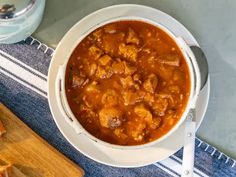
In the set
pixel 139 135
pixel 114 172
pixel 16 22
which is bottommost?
pixel 114 172

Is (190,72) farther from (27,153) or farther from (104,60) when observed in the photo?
(27,153)

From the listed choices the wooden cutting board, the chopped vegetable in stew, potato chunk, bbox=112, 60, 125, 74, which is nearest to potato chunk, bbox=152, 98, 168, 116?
the chopped vegetable in stew

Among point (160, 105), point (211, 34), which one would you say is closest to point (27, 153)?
point (160, 105)

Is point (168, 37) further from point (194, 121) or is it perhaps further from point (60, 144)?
point (60, 144)

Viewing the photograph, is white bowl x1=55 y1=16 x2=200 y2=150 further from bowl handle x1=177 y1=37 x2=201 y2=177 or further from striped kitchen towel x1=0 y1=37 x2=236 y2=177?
striped kitchen towel x1=0 y1=37 x2=236 y2=177

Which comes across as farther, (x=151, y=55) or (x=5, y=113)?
(x=5, y=113)

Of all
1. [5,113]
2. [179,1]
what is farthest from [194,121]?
[5,113]
